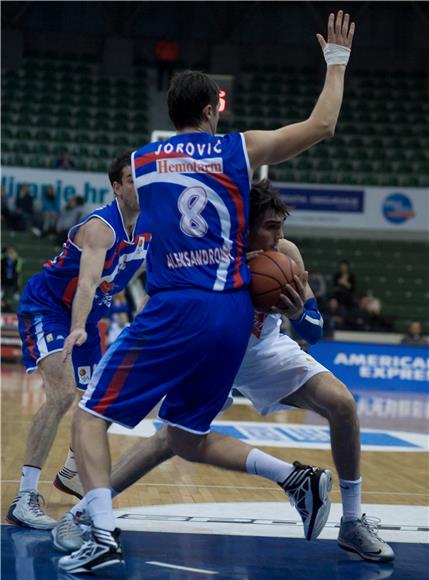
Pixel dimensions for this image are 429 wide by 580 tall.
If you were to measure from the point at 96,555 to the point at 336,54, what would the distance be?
2.06 m

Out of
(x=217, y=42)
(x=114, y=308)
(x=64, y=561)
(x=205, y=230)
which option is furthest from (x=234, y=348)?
(x=217, y=42)

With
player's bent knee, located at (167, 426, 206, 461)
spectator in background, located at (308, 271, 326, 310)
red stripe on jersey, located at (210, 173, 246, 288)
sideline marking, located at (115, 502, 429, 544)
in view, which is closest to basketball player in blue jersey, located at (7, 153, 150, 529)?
sideline marking, located at (115, 502, 429, 544)

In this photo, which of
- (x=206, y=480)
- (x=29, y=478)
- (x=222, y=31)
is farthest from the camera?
(x=222, y=31)

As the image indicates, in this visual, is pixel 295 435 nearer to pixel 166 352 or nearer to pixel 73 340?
pixel 73 340

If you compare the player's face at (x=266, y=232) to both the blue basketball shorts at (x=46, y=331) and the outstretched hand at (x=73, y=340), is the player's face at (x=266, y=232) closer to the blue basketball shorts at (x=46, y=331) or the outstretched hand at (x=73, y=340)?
the outstretched hand at (x=73, y=340)

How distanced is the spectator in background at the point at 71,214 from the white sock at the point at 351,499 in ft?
52.3

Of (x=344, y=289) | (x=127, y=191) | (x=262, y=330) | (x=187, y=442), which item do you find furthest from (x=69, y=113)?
(x=187, y=442)

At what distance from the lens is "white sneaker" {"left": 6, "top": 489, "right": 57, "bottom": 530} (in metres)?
4.46

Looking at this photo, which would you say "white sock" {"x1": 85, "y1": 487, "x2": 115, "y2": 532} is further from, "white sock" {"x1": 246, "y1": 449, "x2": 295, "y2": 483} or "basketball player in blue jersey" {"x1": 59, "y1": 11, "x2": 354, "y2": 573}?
"white sock" {"x1": 246, "y1": 449, "x2": 295, "y2": 483}

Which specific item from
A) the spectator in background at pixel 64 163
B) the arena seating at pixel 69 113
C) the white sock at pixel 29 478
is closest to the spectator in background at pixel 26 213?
the spectator in background at pixel 64 163

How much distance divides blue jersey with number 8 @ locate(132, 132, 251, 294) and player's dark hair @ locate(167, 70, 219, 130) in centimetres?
8

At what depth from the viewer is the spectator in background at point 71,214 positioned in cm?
1988

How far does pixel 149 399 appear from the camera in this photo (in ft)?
11.9

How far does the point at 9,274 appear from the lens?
58.9 ft
